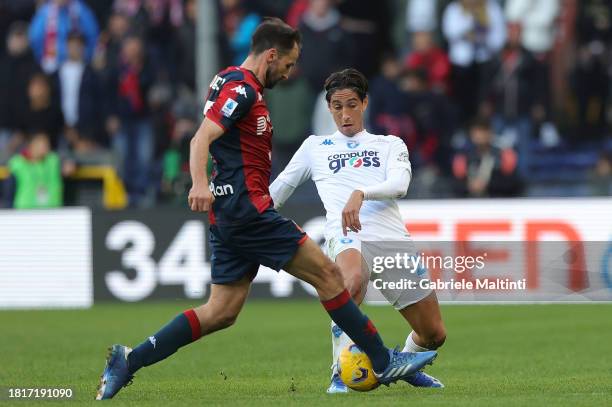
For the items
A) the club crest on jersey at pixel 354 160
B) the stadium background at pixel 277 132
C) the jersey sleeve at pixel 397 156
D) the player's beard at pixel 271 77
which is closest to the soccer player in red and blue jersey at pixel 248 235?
the player's beard at pixel 271 77

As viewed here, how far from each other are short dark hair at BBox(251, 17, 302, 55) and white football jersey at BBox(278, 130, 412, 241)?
100 cm

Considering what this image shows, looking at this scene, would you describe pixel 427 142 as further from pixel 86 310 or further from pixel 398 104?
pixel 86 310

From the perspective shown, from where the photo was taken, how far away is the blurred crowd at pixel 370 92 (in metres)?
18.8

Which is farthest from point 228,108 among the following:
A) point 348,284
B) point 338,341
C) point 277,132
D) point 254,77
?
point 277,132

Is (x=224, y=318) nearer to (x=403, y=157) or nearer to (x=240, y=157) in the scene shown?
(x=240, y=157)

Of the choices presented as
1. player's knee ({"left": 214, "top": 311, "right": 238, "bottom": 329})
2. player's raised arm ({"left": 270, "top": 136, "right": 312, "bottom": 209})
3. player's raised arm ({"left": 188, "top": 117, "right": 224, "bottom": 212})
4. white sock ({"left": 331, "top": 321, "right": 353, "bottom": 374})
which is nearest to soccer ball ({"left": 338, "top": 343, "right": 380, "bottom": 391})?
white sock ({"left": 331, "top": 321, "right": 353, "bottom": 374})

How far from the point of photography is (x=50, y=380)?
9789 mm

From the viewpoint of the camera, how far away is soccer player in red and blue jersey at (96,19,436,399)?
7.95m

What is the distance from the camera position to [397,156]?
8.63m

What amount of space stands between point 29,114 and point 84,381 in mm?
10961

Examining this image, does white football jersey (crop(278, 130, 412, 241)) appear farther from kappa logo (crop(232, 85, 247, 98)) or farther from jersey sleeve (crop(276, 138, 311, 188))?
kappa logo (crop(232, 85, 247, 98))

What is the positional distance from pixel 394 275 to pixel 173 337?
1426 mm

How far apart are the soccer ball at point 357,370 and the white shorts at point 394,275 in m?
0.45

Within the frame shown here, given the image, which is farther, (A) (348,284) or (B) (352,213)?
(A) (348,284)
